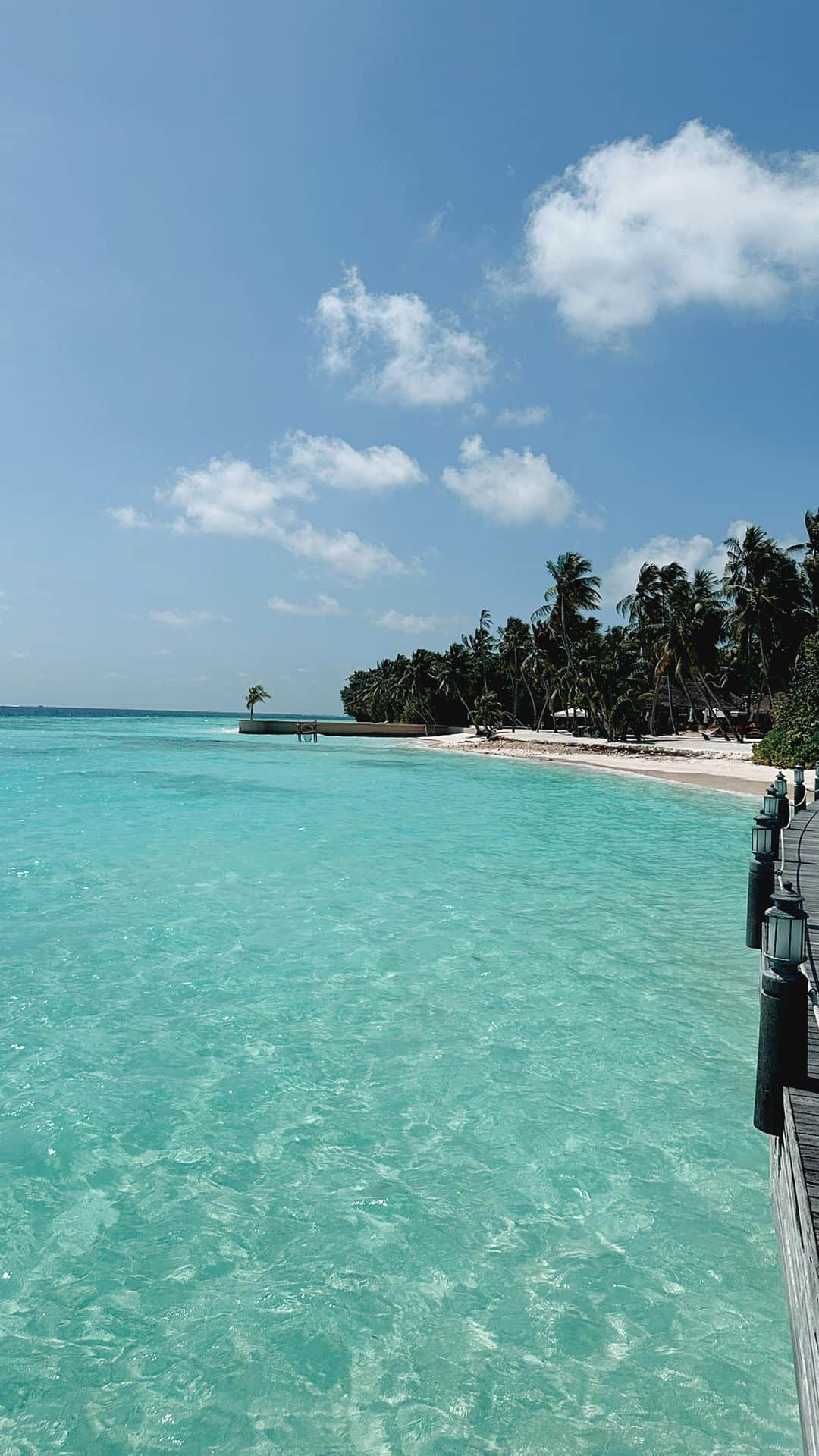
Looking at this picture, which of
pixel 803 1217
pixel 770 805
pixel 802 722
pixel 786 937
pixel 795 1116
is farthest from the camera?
pixel 802 722

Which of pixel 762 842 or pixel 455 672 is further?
pixel 455 672

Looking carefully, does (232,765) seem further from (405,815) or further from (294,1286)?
(294,1286)

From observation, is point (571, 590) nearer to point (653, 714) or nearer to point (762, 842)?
point (653, 714)

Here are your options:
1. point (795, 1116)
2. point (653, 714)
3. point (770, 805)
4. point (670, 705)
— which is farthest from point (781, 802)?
point (670, 705)

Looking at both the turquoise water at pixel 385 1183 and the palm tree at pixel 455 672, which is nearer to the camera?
the turquoise water at pixel 385 1183

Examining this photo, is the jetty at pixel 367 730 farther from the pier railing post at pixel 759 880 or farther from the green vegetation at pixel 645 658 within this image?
the pier railing post at pixel 759 880

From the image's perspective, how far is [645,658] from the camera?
225ft

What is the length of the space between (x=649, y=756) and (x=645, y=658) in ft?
71.9

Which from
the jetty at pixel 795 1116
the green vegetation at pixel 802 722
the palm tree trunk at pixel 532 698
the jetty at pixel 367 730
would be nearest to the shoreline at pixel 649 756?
the green vegetation at pixel 802 722

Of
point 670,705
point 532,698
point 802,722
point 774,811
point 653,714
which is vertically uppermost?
point 532,698

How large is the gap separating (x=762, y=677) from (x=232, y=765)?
37.3 metres

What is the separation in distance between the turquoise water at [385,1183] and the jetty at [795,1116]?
12.5 inches

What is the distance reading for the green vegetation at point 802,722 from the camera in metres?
30.3

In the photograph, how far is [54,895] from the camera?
13.7m
